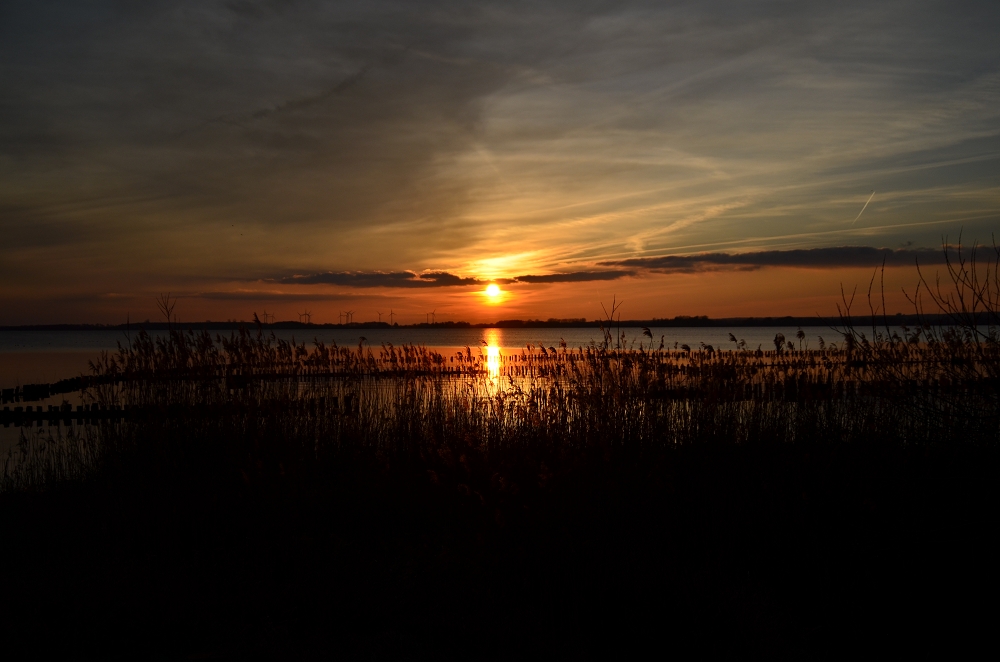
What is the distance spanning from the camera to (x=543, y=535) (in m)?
5.52

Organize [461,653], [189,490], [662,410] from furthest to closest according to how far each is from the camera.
A: [662,410] < [189,490] < [461,653]

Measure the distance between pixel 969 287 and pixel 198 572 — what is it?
6671 millimetres

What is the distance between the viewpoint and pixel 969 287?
543 centimetres

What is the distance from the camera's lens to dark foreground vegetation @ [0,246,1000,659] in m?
4.32

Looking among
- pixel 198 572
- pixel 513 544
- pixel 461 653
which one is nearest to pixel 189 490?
pixel 198 572

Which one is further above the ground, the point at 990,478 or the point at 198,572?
the point at 990,478

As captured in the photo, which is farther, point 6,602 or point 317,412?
point 317,412

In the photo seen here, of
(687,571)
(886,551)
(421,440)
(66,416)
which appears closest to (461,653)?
(687,571)

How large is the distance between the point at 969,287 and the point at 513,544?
14.1 feet

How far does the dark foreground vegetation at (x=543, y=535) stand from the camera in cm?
432

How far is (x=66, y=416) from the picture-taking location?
1997 centimetres

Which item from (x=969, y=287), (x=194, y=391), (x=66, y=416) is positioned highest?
(x=969, y=287)

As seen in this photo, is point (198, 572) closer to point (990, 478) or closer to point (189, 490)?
point (189, 490)

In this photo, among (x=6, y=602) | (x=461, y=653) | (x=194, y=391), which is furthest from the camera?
(x=194, y=391)
